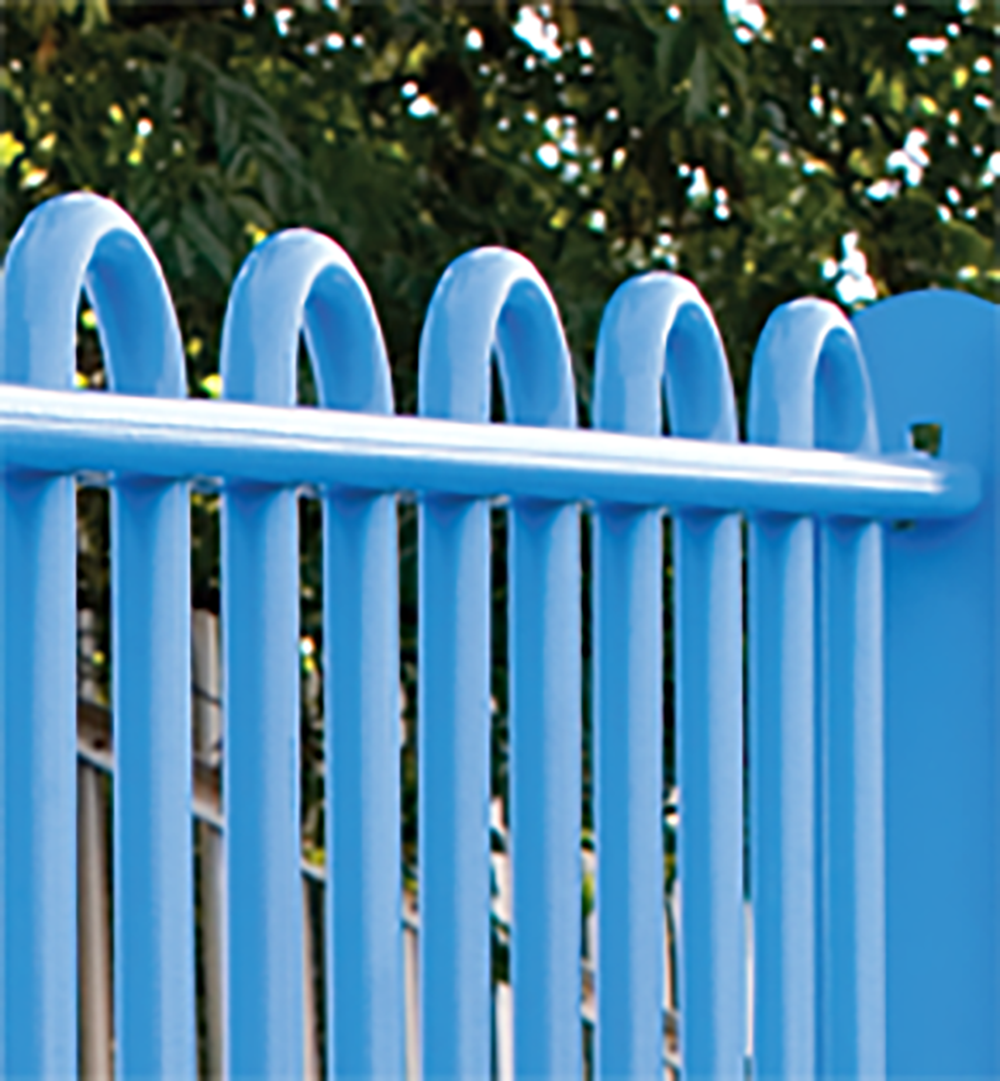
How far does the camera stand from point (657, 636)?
1625mm

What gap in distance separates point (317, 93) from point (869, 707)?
8.14ft

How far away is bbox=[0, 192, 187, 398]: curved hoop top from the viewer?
1.18m

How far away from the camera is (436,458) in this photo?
1379 millimetres

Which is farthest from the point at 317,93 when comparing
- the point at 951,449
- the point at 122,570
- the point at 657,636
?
the point at 122,570

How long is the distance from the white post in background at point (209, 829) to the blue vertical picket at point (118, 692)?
2074 millimetres

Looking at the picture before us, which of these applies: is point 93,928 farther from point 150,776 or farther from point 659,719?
point 150,776

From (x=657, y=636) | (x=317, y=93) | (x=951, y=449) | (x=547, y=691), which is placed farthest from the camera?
(x=317, y=93)

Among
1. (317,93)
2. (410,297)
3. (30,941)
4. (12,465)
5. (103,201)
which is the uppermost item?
(317,93)

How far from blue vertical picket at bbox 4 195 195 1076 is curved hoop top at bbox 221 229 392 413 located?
0.22 ft

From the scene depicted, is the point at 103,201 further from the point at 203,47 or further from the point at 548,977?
the point at 203,47

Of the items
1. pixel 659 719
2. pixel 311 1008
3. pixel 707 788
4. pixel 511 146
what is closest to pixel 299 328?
pixel 659 719

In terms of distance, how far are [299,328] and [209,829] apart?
2162 mm

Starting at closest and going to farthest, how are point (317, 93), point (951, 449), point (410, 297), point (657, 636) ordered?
point (657, 636), point (951, 449), point (410, 297), point (317, 93)

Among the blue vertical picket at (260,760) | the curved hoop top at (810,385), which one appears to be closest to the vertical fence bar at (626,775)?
the curved hoop top at (810,385)
